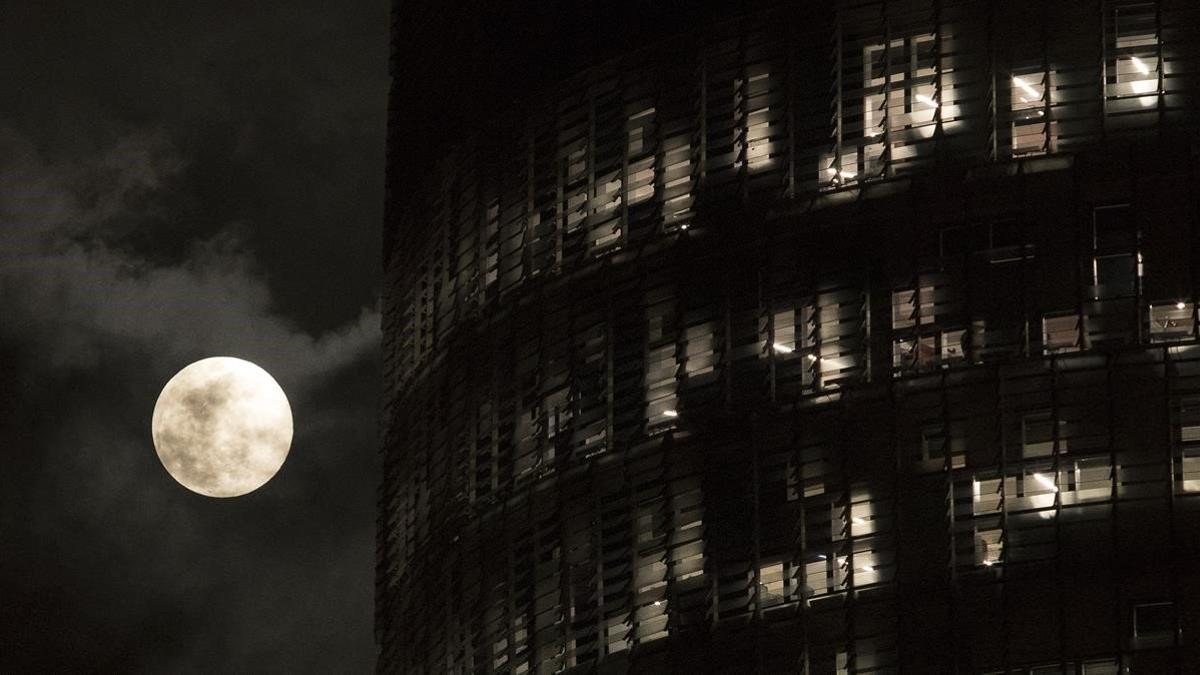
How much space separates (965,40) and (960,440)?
7.87 metres

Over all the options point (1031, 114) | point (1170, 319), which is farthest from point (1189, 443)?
point (1031, 114)

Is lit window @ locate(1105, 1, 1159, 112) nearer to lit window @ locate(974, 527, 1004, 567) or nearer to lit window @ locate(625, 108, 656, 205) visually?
lit window @ locate(974, 527, 1004, 567)

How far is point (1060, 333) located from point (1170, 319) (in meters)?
1.98

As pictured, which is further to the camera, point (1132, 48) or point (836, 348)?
point (836, 348)

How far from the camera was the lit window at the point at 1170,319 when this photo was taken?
169ft

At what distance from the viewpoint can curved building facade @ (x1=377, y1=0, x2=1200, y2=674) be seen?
166 feet

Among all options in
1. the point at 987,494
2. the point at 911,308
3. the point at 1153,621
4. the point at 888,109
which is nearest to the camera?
the point at 1153,621

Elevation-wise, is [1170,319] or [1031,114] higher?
[1031,114]

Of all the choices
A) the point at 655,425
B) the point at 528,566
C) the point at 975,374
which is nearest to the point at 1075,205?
the point at 975,374

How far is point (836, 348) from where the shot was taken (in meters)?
53.7

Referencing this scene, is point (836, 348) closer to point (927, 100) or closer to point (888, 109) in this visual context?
point (888, 109)

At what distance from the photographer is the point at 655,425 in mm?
55938

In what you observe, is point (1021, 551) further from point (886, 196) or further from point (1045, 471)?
point (886, 196)

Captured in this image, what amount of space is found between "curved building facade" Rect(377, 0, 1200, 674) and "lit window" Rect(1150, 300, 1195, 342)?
0.19ft
